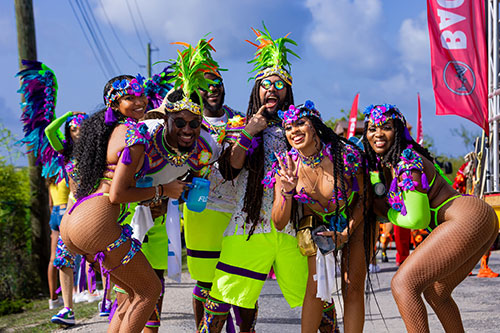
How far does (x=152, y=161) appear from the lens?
3.52 m

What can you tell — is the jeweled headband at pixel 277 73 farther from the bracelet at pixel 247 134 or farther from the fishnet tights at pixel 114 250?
the fishnet tights at pixel 114 250

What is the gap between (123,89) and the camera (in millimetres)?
3656

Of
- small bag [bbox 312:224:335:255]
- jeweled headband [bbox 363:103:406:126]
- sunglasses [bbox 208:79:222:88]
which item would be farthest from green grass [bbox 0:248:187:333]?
jeweled headband [bbox 363:103:406:126]

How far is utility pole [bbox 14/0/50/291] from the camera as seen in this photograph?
8.91 m

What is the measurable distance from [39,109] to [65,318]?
2154mm

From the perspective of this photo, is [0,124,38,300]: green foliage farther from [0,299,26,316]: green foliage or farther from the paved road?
the paved road

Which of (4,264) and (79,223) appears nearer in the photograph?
(79,223)

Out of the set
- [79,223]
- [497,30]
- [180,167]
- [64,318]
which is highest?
[497,30]

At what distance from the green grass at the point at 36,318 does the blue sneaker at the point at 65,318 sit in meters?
0.19

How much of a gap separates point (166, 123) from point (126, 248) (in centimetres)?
82

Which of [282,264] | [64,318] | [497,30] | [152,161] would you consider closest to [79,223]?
[152,161]

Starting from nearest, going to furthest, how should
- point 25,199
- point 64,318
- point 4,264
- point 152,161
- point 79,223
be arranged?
point 79,223 < point 152,161 < point 64,318 < point 4,264 < point 25,199

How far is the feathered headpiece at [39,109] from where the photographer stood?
5.68 metres

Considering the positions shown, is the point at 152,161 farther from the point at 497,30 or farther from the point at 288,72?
the point at 497,30
